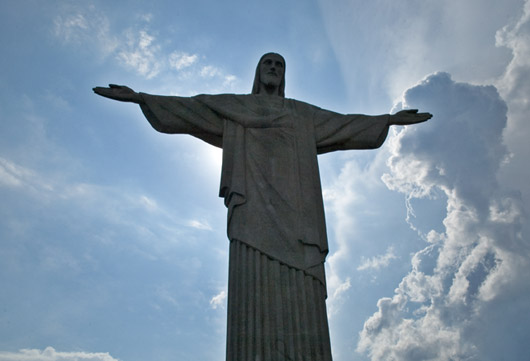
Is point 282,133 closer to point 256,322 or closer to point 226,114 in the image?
point 226,114

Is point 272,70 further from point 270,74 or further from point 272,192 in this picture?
point 272,192

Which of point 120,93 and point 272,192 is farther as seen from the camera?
point 120,93

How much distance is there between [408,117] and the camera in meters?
11.6

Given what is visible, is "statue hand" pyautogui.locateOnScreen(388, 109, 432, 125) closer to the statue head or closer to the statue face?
the statue head

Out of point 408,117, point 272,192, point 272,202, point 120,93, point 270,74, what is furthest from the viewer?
point 270,74

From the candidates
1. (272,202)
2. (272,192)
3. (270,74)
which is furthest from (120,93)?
(272,202)

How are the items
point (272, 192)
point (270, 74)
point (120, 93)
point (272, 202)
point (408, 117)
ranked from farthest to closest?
point (270, 74), point (408, 117), point (120, 93), point (272, 192), point (272, 202)

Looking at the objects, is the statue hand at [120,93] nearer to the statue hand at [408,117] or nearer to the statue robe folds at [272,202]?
the statue robe folds at [272,202]

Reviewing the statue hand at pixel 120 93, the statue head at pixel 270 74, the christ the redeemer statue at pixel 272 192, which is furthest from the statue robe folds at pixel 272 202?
the statue head at pixel 270 74

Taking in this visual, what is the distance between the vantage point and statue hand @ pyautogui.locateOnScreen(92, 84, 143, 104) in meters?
10.6

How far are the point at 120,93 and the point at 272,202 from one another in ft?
13.4

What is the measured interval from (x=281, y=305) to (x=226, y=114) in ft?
14.6

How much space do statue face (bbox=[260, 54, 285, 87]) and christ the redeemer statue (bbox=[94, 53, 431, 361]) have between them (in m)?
0.02

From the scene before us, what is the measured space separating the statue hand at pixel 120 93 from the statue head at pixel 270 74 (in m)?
2.78
